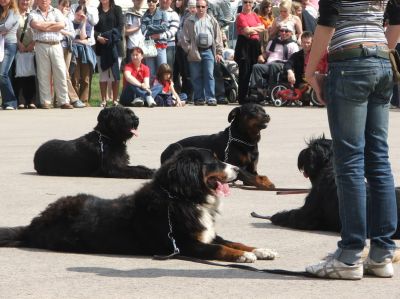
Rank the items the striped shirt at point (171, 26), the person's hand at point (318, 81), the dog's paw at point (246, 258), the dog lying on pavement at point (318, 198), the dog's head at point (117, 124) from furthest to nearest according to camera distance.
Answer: the striped shirt at point (171, 26) < the dog's head at point (117, 124) < the dog lying on pavement at point (318, 198) < the dog's paw at point (246, 258) < the person's hand at point (318, 81)

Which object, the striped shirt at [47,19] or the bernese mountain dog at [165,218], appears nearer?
the bernese mountain dog at [165,218]

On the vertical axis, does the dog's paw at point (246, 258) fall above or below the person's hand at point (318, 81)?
below

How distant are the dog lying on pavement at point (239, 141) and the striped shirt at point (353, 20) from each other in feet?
16.9

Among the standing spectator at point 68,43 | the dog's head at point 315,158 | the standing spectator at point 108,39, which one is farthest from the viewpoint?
the standing spectator at point 108,39

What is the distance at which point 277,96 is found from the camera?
23.1 m

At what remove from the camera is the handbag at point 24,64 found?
21.2m

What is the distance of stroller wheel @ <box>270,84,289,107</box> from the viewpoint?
23.1m

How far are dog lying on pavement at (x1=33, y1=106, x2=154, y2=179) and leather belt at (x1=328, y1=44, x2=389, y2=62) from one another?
6.05 metres

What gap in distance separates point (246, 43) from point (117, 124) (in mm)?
11885

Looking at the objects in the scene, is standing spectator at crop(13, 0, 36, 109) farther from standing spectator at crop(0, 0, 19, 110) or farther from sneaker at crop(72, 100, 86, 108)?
sneaker at crop(72, 100, 86, 108)

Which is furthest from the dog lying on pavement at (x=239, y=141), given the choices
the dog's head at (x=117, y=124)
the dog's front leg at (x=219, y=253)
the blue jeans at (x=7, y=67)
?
the blue jeans at (x=7, y=67)

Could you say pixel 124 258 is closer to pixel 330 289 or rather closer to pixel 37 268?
pixel 37 268

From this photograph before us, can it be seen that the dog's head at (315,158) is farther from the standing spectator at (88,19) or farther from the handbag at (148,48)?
the handbag at (148,48)

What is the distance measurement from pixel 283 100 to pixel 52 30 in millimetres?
5205
